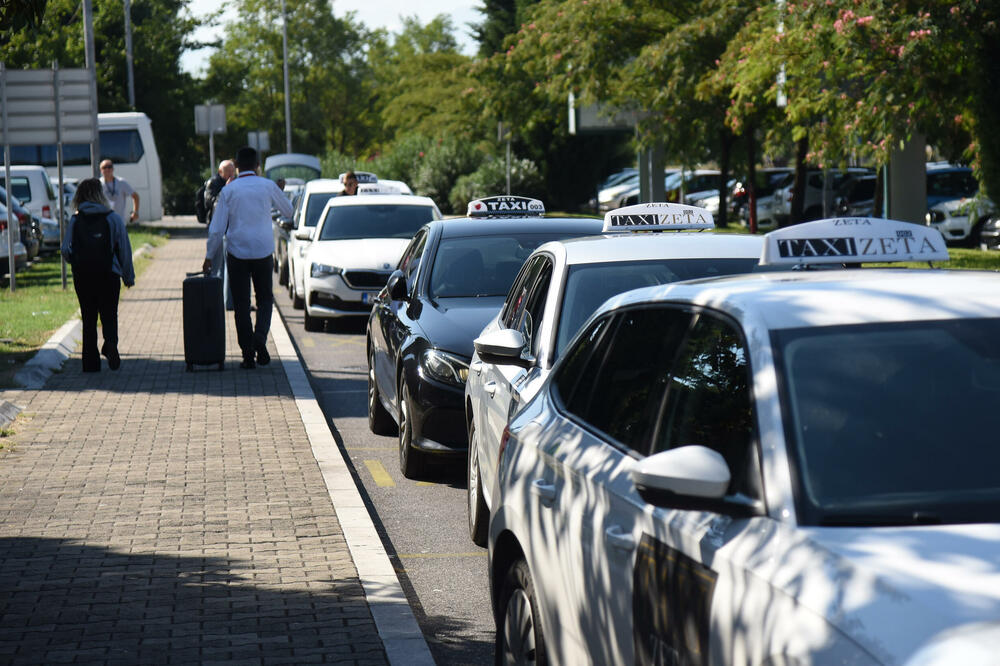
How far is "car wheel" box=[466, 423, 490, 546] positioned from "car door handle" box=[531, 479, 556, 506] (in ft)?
8.49

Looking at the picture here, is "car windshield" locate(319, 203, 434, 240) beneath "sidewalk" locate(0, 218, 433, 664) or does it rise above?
above

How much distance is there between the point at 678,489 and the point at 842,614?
0.56 m

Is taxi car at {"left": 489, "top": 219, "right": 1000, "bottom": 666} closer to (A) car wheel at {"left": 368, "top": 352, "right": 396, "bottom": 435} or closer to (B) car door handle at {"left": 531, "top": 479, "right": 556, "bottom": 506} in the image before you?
(B) car door handle at {"left": 531, "top": 479, "right": 556, "bottom": 506}

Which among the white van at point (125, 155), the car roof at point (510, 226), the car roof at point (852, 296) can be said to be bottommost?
the car roof at point (852, 296)

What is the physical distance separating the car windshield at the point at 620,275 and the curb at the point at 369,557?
4.73ft

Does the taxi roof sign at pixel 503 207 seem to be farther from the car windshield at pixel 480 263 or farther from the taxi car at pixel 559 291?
the taxi car at pixel 559 291

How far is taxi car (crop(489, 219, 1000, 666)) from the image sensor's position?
98.8 inches

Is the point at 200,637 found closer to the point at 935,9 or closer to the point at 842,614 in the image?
the point at 842,614

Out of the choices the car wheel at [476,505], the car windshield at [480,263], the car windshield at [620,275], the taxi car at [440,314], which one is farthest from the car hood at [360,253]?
the car windshield at [620,275]

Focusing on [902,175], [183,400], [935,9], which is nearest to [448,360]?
[183,400]

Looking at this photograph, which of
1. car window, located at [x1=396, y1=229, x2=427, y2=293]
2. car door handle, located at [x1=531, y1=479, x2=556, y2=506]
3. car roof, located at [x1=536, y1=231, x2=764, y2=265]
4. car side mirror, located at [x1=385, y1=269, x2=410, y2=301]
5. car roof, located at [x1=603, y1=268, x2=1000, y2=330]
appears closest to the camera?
car roof, located at [x1=603, y1=268, x2=1000, y2=330]

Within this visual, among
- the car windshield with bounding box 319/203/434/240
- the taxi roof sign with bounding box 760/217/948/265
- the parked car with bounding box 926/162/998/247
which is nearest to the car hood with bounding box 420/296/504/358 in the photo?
the taxi roof sign with bounding box 760/217/948/265

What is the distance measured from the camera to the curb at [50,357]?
492 inches

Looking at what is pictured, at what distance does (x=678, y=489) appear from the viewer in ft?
9.58
